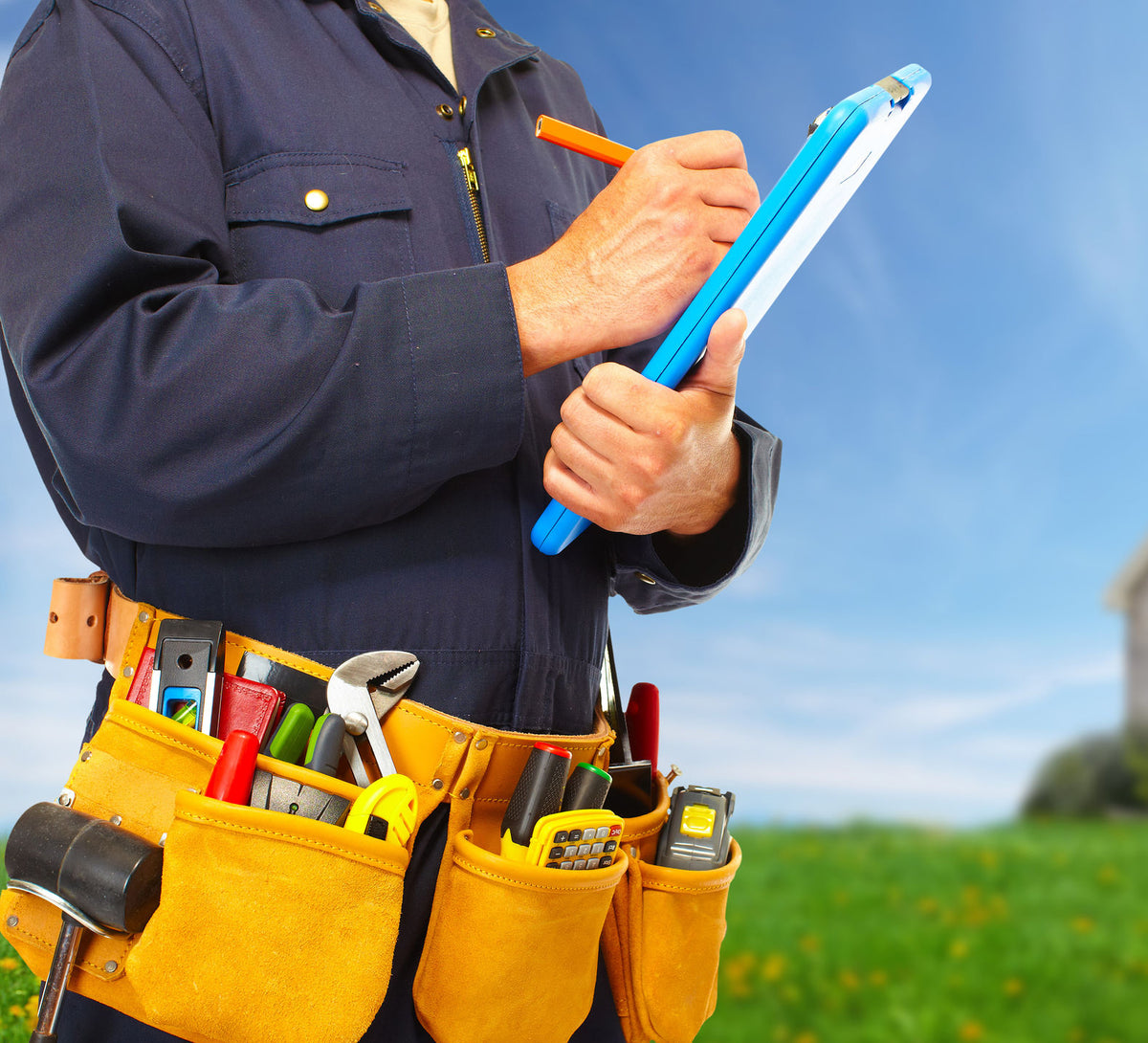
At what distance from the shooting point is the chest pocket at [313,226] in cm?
78

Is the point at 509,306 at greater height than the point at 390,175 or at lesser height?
lesser

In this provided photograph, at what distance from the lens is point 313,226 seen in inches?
30.6

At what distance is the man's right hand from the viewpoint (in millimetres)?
698

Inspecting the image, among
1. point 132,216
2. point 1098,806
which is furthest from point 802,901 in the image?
point 132,216

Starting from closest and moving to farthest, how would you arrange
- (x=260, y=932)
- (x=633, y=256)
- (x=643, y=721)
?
1. (x=260, y=932)
2. (x=633, y=256)
3. (x=643, y=721)

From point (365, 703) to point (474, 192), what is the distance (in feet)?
1.59

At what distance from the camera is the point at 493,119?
0.95 metres

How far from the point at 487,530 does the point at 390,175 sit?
0.33 metres

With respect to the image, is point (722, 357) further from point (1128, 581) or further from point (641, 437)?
point (1128, 581)

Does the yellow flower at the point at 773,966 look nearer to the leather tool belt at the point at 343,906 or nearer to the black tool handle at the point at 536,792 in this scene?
the leather tool belt at the point at 343,906

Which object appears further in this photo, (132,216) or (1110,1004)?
(1110,1004)

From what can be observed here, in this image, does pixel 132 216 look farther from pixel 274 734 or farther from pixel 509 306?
pixel 274 734

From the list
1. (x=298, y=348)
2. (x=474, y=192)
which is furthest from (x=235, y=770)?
(x=474, y=192)

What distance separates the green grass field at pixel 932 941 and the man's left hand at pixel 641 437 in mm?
2053
